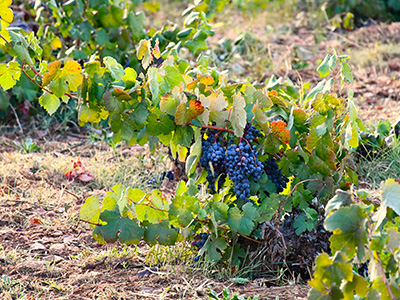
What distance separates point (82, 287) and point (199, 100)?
36.3 inches

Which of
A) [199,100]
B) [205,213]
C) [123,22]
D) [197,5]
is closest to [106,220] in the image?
[205,213]

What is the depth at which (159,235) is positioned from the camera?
2186 mm

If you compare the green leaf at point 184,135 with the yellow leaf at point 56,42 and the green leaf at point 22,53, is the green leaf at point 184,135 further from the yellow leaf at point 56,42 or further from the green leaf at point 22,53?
the yellow leaf at point 56,42

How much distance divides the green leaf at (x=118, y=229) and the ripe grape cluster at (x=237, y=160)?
40 cm

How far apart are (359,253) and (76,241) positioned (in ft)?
4.92

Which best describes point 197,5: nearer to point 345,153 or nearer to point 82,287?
point 345,153

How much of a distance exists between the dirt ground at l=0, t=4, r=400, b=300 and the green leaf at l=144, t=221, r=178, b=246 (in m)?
0.16

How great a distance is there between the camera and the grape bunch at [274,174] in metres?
2.32

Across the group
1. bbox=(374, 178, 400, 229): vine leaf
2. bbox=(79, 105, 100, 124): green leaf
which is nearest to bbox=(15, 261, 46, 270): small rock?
bbox=(79, 105, 100, 124): green leaf

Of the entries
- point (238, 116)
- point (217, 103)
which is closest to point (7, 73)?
point (217, 103)

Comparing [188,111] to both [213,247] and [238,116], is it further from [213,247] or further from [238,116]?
[213,247]

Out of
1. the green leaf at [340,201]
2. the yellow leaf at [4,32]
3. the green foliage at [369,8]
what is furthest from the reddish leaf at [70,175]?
the green foliage at [369,8]

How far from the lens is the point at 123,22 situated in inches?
152

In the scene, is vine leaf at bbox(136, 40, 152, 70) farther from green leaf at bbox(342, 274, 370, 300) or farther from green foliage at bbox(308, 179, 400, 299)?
green leaf at bbox(342, 274, 370, 300)
